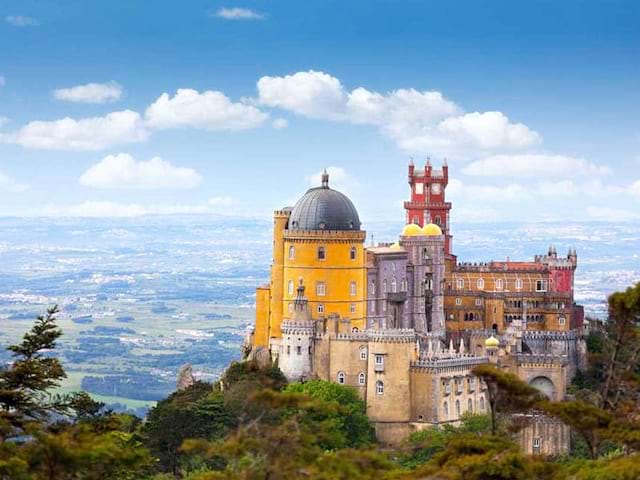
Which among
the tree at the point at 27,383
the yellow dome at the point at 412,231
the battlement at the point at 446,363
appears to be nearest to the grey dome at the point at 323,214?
the yellow dome at the point at 412,231

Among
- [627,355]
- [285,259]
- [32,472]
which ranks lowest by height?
[32,472]

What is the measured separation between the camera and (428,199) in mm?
138875

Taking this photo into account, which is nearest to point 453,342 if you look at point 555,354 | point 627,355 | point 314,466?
point 555,354

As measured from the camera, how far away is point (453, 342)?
11894cm

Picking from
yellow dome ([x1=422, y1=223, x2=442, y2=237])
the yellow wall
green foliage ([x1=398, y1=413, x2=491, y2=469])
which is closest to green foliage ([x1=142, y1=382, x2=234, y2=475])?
the yellow wall

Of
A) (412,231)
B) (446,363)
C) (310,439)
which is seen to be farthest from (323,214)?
(310,439)

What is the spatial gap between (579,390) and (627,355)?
4843 cm

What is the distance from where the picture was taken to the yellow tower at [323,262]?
111 metres

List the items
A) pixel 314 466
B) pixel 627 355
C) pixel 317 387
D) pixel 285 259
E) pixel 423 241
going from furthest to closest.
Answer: pixel 423 241
pixel 285 259
pixel 317 387
pixel 627 355
pixel 314 466

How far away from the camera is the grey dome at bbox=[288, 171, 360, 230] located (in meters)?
112

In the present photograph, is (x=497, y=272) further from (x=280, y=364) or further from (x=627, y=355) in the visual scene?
(x=627, y=355)

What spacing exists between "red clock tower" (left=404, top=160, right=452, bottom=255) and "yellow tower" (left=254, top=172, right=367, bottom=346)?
2539cm

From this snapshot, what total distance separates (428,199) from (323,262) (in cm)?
2917

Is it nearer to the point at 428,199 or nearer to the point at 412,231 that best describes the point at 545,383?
the point at 412,231
